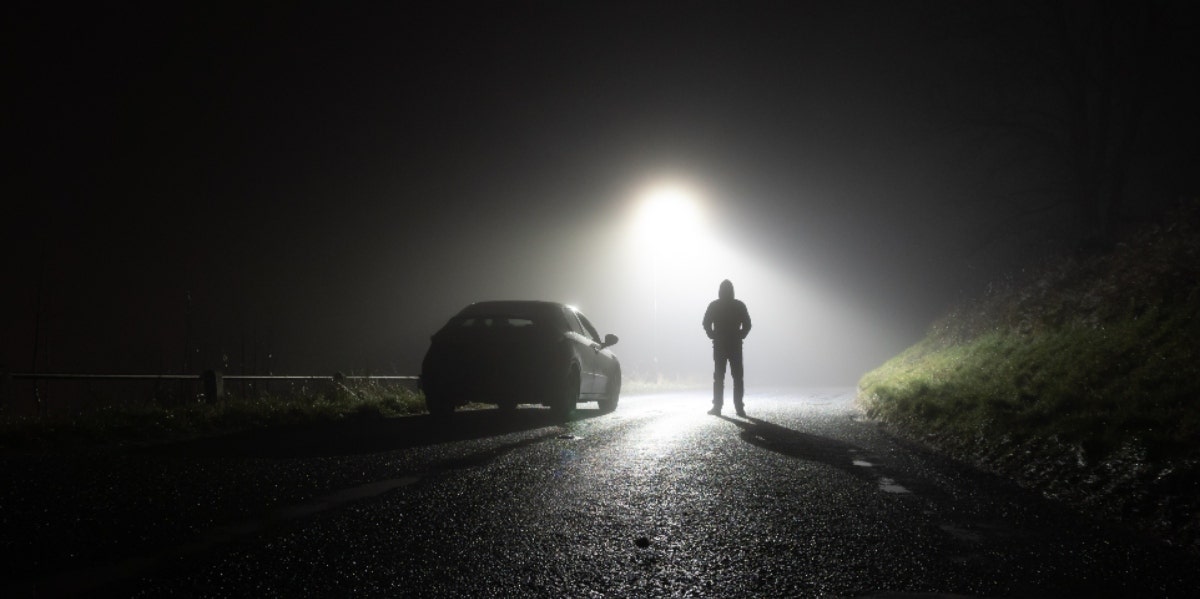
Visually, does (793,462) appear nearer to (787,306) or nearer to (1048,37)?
(1048,37)

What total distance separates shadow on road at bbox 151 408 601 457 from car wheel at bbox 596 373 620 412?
2.26 meters

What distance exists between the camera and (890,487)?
506cm

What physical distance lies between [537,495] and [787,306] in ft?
223

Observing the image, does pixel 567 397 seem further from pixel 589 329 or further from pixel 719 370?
→ pixel 719 370

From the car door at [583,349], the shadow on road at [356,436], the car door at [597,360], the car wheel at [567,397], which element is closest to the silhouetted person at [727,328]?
the car door at [597,360]

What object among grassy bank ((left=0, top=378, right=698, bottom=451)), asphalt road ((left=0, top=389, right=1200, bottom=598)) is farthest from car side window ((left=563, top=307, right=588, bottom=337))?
asphalt road ((left=0, top=389, right=1200, bottom=598))

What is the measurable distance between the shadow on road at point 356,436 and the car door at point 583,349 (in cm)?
69

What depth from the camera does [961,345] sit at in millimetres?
15438

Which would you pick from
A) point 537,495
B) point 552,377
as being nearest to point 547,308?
point 552,377

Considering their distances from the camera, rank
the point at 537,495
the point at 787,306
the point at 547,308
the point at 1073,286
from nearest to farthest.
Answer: the point at 537,495 < the point at 547,308 < the point at 1073,286 < the point at 787,306

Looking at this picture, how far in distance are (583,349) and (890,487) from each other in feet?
22.9

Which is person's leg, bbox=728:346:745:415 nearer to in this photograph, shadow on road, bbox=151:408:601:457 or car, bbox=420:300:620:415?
shadow on road, bbox=151:408:601:457

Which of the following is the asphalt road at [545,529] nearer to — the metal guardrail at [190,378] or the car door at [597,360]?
the metal guardrail at [190,378]

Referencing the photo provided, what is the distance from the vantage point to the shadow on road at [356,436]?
6.61m
